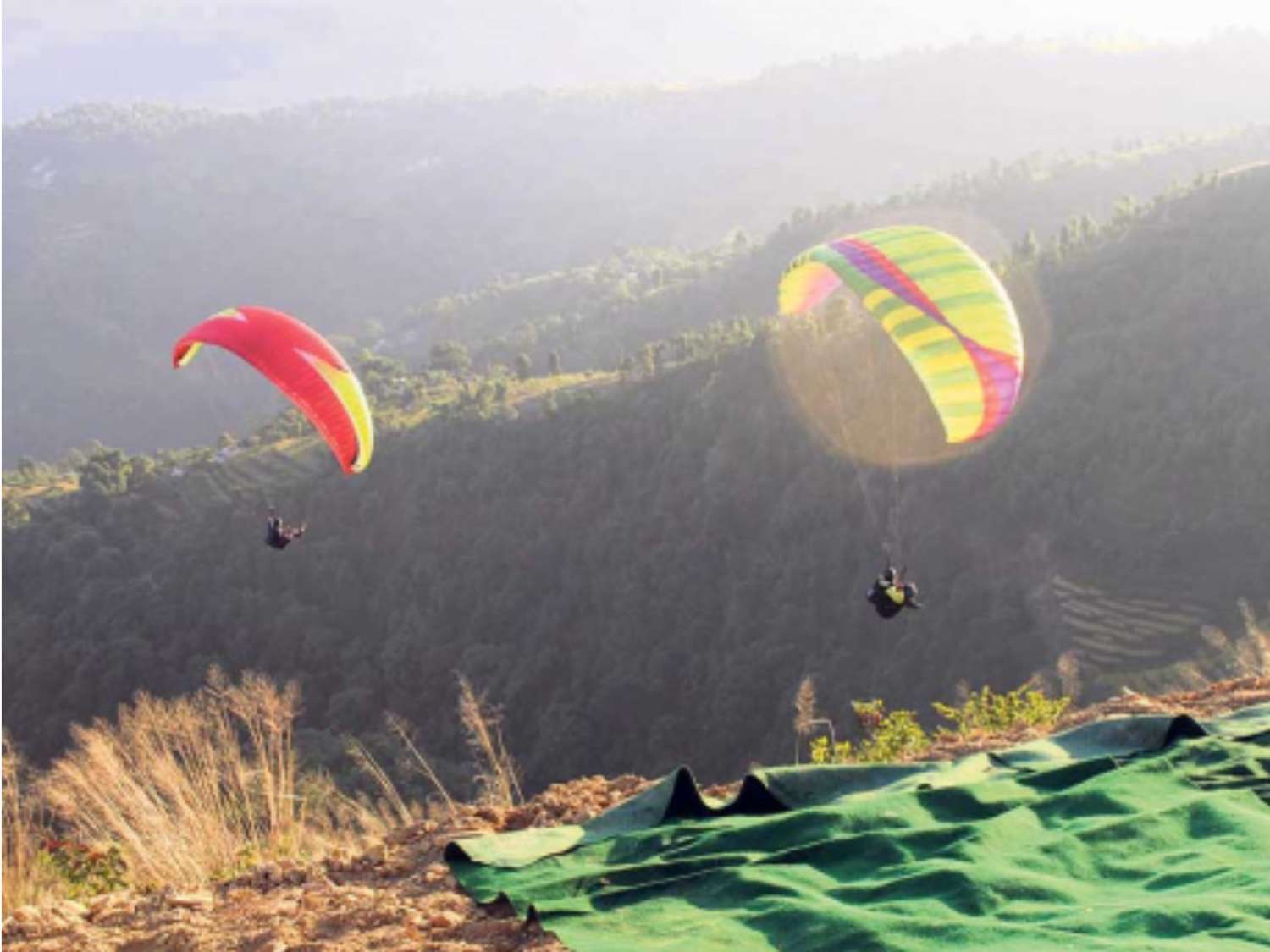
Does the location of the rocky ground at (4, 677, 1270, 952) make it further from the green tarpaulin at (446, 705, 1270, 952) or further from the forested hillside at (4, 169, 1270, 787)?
the forested hillside at (4, 169, 1270, 787)

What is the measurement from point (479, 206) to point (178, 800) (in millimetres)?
186658

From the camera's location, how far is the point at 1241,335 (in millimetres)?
34438

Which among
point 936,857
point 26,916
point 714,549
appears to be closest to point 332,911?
point 26,916

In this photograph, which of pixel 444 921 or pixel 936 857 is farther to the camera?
pixel 936 857

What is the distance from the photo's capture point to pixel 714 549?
40812 millimetres

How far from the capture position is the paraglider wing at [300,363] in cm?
862

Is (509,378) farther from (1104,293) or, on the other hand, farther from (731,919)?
(731,919)

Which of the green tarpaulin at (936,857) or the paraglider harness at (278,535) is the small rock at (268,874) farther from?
the paraglider harness at (278,535)

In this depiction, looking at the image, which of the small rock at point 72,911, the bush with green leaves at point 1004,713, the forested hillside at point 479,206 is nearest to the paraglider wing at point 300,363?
the bush with green leaves at point 1004,713

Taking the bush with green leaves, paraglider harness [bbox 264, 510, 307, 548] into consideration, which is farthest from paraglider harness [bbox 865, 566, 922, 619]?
paraglider harness [bbox 264, 510, 307, 548]

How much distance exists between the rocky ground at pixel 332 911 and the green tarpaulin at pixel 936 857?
0.43 ft

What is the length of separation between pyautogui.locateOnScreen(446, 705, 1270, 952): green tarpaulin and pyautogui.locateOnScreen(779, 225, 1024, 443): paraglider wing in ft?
7.39

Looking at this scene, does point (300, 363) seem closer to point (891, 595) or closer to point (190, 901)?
point (891, 595)

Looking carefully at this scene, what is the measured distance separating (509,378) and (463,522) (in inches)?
655
